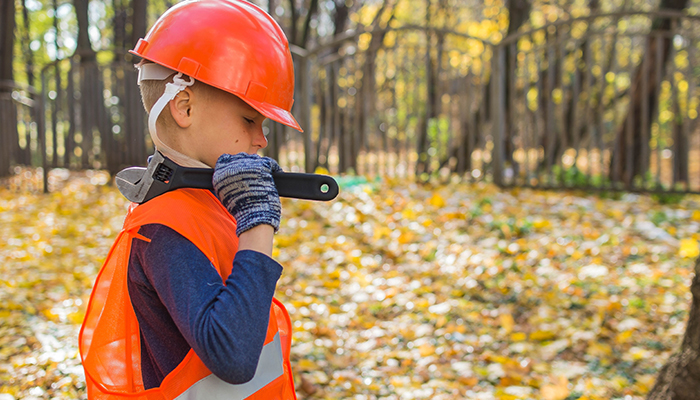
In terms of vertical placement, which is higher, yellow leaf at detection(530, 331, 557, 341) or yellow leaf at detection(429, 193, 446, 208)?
yellow leaf at detection(429, 193, 446, 208)

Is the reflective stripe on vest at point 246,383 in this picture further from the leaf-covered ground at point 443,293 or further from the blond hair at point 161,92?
the leaf-covered ground at point 443,293

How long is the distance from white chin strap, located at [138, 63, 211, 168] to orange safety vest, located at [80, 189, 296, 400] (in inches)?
2.7

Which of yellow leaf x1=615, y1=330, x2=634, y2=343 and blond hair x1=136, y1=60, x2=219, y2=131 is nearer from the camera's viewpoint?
blond hair x1=136, y1=60, x2=219, y2=131

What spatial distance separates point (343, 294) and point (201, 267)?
3.15m

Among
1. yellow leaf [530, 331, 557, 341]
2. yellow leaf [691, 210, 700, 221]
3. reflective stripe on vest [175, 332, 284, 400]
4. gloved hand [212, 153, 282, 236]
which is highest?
gloved hand [212, 153, 282, 236]

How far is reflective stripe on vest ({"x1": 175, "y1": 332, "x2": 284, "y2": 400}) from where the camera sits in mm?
1096

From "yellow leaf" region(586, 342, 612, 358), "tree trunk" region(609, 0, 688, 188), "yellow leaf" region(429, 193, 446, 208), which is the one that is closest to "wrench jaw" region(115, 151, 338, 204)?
"yellow leaf" region(586, 342, 612, 358)

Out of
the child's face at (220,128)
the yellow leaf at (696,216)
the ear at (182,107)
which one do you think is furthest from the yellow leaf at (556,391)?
the yellow leaf at (696,216)

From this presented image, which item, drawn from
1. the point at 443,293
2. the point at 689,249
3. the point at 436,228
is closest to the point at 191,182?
the point at 443,293

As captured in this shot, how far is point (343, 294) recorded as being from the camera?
13.5 feet

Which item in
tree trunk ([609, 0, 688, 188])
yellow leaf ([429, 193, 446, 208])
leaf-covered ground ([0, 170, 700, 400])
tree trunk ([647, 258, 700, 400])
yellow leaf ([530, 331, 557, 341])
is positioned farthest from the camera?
tree trunk ([609, 0, 688, 188])

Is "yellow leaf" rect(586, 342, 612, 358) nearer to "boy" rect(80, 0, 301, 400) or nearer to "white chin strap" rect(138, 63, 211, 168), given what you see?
"boy" rect(80, 0, 301, 400)

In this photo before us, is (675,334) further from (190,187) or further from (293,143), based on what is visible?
(293,143)

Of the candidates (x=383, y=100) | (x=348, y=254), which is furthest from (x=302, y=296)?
(x=383, y=100)
